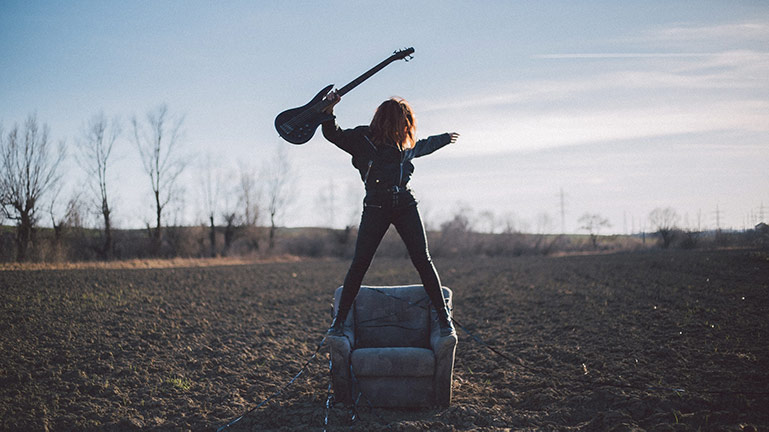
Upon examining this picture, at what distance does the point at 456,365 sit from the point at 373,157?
390 centimetres

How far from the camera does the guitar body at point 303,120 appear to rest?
4.73 metres

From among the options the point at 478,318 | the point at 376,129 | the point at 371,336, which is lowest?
the point at 478,318

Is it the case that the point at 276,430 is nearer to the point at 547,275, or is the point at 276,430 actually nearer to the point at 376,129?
the point at 376,129

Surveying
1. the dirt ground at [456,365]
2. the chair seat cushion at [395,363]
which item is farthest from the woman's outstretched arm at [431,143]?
the dirt ground at [456,365]

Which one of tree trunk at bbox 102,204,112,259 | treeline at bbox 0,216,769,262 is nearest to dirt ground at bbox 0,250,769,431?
treeline at bbox 0,216,769,262

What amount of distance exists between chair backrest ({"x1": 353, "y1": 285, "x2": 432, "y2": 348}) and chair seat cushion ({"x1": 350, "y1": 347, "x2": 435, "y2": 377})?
65 cm

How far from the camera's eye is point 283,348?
876 cm

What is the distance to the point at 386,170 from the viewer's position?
475cm

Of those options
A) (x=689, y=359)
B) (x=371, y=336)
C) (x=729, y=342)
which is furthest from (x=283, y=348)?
(x=729, y=342)

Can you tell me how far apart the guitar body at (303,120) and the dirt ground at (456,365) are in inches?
104

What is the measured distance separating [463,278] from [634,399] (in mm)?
16147

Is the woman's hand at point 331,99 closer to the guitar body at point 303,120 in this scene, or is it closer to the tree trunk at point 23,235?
the guitar body at point 303,120

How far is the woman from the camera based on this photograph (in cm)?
473

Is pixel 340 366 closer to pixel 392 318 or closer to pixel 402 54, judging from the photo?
pixel 392 318
